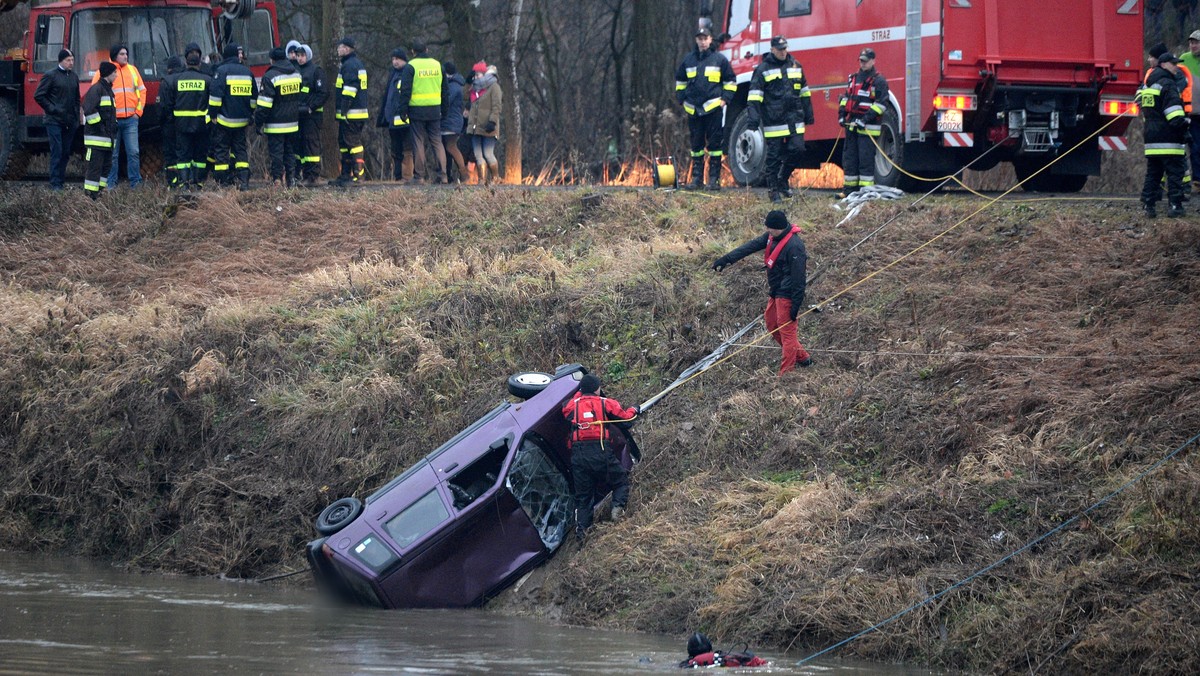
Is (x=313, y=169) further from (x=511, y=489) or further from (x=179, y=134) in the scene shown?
(x=511, y=489)

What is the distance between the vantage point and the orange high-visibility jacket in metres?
18.0

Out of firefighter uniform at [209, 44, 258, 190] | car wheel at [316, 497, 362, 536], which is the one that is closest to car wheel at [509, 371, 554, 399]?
car wheel at [316, 497, 362, 536]

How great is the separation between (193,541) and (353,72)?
7.80 meters

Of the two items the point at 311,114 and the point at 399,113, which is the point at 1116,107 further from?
the point at 311,114

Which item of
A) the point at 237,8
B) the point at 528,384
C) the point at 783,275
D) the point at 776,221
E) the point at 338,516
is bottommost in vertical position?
the point at 338,516

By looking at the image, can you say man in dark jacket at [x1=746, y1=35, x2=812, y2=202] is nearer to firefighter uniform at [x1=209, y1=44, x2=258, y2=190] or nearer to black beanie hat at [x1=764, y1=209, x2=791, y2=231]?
black beanie hat at [x1=764, y1=209, x2=791, y2=231]

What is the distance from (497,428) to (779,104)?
19.7 ft

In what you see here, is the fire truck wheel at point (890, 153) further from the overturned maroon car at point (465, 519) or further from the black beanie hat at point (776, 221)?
the overturned maroon car at point (465, 519)

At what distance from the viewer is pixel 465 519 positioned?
34.3 feet

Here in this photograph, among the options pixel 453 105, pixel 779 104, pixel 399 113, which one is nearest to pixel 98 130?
pixel 399 113

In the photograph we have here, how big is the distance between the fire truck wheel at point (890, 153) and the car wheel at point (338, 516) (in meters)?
7.50

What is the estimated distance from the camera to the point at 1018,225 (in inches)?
526

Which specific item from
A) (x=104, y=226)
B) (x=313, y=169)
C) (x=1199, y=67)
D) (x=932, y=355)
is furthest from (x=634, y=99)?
(x=932, y=355)

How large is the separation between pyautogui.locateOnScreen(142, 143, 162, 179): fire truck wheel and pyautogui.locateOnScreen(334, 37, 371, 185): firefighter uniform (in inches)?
126
